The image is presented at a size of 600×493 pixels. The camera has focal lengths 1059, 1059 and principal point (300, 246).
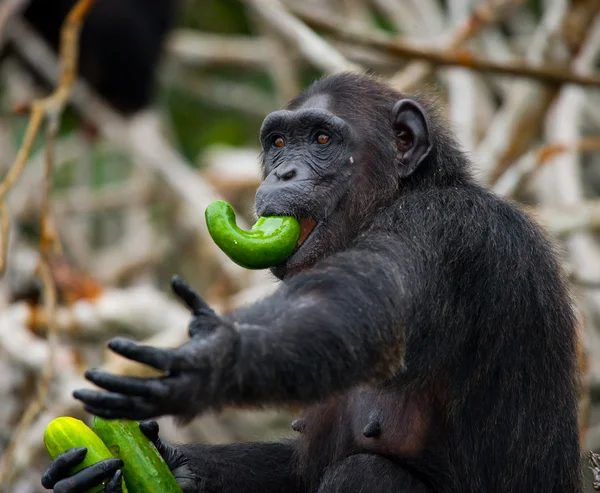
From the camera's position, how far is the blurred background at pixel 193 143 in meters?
8.46

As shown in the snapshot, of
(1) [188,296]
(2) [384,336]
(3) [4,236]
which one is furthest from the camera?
(3) [4,236]

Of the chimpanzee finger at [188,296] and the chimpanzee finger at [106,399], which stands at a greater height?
the chimpanzee finger at [188,296]

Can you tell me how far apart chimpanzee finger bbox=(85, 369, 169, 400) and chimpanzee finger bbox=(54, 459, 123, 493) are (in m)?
1.02

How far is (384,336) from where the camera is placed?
4.15m

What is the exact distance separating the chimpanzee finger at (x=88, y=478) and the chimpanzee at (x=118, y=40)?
8.44 meters

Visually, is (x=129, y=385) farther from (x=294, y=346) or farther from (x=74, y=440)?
(x=74, y=440)

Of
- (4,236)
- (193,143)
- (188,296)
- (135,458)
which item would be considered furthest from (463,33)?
(193,143)

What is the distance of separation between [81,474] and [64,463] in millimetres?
86

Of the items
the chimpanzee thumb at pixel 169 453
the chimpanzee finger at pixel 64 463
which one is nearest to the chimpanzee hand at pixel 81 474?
the chimpanzee finger at pixel 64 463

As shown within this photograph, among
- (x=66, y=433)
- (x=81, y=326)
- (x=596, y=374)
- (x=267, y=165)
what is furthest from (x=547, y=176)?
(x=66, y=433)

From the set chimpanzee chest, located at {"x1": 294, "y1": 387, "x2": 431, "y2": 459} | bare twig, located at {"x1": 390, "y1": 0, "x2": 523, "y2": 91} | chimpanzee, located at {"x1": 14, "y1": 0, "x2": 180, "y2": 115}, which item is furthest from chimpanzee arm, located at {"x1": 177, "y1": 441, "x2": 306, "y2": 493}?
chimpanzee, located at {"x1": 14, "y1": 0, "x2": 180, "y2": 115}

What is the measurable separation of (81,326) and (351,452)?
467cm

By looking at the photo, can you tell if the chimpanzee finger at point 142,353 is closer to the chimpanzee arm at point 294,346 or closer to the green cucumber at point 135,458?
the chimpanzee arm at point 294,346

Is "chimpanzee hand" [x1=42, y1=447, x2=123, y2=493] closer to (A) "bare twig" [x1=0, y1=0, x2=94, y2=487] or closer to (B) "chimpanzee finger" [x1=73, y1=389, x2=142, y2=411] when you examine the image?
(B) "chimpanzee finger" [x1=73, y1=389, x2=142, y2=411]
